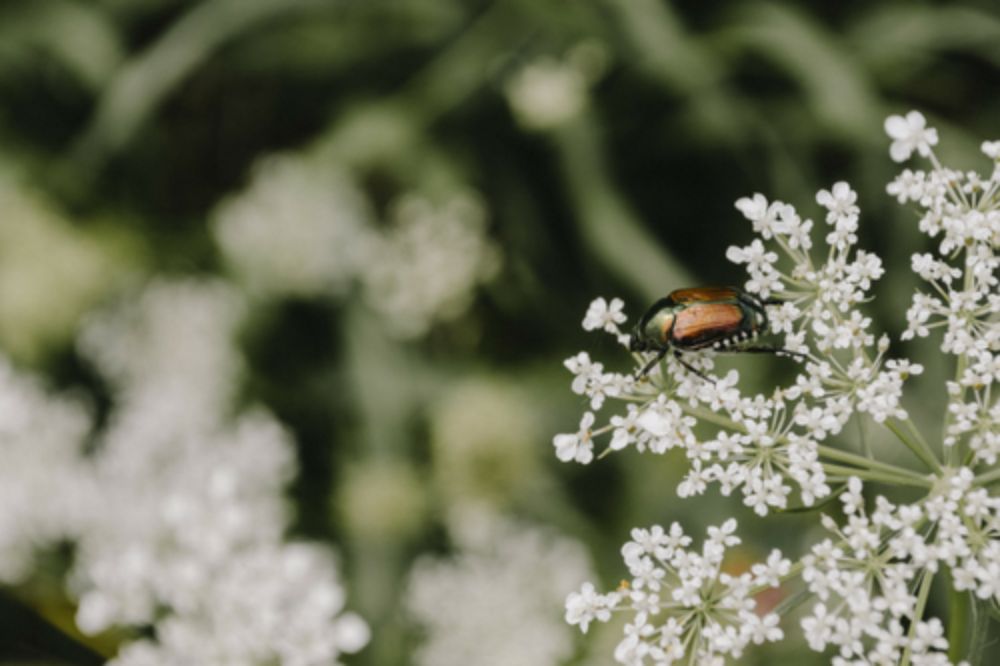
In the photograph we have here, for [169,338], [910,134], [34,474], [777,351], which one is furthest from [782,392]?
[169,338]

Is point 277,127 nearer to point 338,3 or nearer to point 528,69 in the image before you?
point 338,3

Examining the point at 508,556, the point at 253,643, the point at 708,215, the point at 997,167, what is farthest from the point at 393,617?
the point at 997,167

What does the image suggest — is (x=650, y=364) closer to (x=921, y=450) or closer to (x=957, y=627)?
(x=921, y=450)

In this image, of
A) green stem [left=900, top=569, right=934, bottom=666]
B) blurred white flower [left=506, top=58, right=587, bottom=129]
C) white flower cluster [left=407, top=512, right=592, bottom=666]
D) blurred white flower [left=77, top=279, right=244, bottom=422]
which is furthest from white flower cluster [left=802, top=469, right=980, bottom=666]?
blurred white flower [left=77, top=279, right=244, bottom=422]

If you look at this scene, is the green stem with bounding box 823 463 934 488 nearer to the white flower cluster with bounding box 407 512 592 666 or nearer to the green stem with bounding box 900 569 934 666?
the green stem with bounding box 900 569 934 666

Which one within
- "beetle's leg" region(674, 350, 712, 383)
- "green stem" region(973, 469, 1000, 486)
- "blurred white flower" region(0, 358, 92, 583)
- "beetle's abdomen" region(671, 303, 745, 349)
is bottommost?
"green stem" region(973, 469, 1000, 486)
